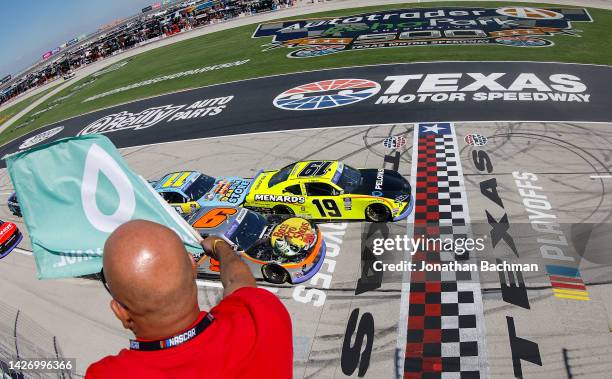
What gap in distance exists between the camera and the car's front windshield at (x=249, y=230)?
1091cm

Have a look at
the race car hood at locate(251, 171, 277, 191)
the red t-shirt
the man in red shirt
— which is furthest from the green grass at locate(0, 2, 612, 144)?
the man in red shirt

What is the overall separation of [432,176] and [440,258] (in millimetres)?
4168

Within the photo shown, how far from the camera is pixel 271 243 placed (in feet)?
35.1

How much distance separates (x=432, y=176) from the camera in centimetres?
1410

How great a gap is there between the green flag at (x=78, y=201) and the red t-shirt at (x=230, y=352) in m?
1.92

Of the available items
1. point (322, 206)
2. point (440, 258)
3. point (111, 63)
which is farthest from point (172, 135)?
point (111, 63)

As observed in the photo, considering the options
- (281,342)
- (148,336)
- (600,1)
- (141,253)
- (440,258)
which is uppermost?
(141,253)

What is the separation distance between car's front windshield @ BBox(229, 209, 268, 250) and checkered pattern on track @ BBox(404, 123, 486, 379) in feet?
13.1

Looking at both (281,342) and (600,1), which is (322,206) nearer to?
(281,342)

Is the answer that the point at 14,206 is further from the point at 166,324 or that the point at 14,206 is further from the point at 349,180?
the point at 166,324

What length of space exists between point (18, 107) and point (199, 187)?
37.6 meters

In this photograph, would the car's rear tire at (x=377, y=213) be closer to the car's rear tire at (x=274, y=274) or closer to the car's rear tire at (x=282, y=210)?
the car's rear tire at (x=282, y=210)

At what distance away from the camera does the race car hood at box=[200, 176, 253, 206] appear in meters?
13.3

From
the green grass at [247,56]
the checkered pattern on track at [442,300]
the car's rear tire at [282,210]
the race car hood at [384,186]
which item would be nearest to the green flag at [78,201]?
the checkered pattern on track at [442,300]
